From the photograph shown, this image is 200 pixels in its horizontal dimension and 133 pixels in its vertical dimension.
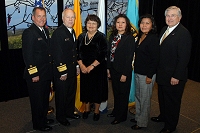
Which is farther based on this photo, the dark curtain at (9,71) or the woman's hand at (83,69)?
the dark curtain at (9,71)

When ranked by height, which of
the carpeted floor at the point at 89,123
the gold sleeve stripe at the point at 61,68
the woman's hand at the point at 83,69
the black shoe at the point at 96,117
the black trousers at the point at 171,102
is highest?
the gold sleeve stripe at the point at 61,68

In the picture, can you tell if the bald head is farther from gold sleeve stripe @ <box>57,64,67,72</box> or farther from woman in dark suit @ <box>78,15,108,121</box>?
gold sleeve stripe @ <box>57,64,67,72</box>

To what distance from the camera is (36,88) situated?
282 cm

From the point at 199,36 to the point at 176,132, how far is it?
2.86 m

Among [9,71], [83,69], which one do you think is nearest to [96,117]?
[83,69]

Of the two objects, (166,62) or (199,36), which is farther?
(199,36)

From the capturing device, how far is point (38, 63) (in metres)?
2.75

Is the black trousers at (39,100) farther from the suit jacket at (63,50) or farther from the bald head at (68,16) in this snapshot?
the bald head at (68,16)

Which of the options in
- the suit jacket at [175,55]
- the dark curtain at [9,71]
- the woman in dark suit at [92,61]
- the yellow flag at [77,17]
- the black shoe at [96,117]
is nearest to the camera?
the suit jacket at [175,55]

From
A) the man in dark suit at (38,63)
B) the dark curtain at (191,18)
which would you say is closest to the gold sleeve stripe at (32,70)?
the man in dark suit at (38,63)

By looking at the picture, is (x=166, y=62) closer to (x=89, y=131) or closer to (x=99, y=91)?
(x=99, y=91)

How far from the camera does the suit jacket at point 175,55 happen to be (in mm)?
2605

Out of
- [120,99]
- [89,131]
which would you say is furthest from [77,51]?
[89,131]

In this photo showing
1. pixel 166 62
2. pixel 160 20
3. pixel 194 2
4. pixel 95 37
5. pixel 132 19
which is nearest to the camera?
pixel 166 62
